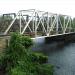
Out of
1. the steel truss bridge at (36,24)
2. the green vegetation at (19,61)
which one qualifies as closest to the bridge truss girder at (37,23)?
the steel truss bridge at (36,24)

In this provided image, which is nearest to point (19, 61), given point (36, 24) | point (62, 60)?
point (62, 60)

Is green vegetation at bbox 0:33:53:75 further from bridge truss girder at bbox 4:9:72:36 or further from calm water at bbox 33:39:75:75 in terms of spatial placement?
bridge truss girder at bbox 4:9:72:36

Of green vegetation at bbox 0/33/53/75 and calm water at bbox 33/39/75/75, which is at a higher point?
green vegetation at bbox 0/33/53/75

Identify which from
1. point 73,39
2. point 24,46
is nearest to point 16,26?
point 73,39

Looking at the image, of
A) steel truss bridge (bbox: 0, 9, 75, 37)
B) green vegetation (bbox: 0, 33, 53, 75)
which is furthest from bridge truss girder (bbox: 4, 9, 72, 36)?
green vegetation (bbox: 0, 33, 53, 75)

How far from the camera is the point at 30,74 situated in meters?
20.1

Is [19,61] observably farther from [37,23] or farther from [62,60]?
[37,23]

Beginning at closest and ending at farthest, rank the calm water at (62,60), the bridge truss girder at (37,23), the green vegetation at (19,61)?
the green vegetation at (19,61)
the calm water at (62,60)
the bridge truss girder at (37,23)

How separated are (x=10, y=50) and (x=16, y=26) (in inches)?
1785

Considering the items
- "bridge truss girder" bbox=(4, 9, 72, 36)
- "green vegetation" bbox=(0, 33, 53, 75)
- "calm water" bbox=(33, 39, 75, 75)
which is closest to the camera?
"green vegetation" bbox=(0, 33, 53, 75)

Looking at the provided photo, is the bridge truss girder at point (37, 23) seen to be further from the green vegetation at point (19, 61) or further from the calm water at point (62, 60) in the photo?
the green vegetation at point (19, 61)

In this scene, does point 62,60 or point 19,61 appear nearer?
point 19,61

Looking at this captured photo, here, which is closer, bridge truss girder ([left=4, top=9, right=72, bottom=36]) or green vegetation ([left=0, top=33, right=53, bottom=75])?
green vegetation ([left=0, top=33, right=53, bottom=75])

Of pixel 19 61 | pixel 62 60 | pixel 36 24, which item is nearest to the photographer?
pixel 19 61
